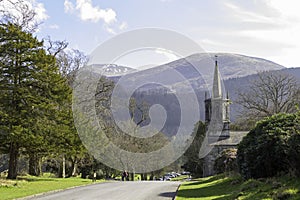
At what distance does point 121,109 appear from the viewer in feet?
181

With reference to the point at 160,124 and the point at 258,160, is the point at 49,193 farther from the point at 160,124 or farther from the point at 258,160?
the point at 160,124

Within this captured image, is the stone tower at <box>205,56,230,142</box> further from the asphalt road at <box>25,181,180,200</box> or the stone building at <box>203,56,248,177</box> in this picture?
the asphalt road at <box>25,181,180,200</box>

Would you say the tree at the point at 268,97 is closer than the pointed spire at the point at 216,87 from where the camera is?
Yes

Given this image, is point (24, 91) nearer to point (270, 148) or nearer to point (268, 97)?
point (270, 148)

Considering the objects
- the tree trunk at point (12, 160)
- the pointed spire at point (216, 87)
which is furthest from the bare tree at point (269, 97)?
the tree trunk at point (12, 160)

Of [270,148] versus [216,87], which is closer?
[270,148]

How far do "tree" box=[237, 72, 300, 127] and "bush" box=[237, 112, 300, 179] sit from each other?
102 feet

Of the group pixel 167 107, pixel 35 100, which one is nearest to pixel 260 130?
pixel 35 100

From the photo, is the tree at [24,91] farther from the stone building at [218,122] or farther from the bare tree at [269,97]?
the bare tree at [269,97]

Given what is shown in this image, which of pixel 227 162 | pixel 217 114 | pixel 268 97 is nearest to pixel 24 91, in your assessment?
pixel 227 162

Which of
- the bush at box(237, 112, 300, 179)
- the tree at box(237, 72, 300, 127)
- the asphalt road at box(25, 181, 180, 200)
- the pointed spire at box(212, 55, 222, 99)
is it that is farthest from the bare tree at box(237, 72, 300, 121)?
the bush at box(237, 112, 300, 179)

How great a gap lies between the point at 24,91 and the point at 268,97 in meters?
32.5

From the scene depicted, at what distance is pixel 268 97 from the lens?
2121 inches

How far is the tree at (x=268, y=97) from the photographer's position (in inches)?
2056
